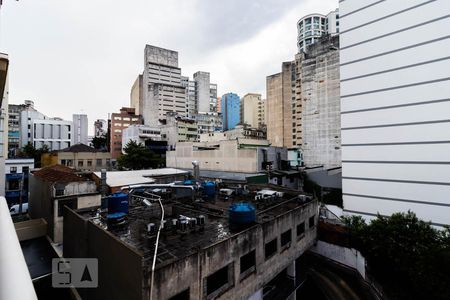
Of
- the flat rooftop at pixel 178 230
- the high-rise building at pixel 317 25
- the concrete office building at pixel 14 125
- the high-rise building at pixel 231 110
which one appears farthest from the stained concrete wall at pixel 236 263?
the high-rise building at pixel 231 110

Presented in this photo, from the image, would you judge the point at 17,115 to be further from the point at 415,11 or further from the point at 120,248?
the point at 415,11

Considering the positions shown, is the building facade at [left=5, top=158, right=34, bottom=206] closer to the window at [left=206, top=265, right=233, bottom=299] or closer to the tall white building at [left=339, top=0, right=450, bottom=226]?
the window at [left=206, top=265, right=233, bottom=299]

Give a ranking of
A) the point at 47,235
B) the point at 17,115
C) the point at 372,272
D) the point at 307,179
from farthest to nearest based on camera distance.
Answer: the point at 17,115 → the point at 307,179 → the point at 47,235 → the point at 372,272

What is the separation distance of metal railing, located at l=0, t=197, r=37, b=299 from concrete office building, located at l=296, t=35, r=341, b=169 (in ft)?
187

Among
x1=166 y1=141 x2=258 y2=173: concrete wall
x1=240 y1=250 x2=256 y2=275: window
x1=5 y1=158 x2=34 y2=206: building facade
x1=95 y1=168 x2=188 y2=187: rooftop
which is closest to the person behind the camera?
x1=240 y1=250 x2=256 y2=275: window

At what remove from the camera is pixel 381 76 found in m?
25.0

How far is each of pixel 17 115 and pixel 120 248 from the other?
93.6 metres

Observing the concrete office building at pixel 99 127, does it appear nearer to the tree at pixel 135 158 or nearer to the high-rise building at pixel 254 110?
the high-rise building at pixel 254 110

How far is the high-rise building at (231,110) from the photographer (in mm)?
122188

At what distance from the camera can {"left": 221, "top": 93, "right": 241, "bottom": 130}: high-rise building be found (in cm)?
12219

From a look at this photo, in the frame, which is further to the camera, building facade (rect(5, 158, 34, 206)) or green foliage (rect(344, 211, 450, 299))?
A: building facade (rect(5, 158, 34, 206))

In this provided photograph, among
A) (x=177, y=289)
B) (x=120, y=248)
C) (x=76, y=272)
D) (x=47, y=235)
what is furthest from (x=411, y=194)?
(x=47, y=235)

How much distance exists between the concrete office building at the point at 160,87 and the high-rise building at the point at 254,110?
108 ft

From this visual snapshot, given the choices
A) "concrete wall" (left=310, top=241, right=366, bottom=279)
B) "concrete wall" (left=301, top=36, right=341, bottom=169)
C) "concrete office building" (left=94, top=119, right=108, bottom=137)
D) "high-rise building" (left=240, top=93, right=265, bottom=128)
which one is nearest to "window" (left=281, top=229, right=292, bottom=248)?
"concrete wall" (left=310, top=241, right=366, bottom=279)
